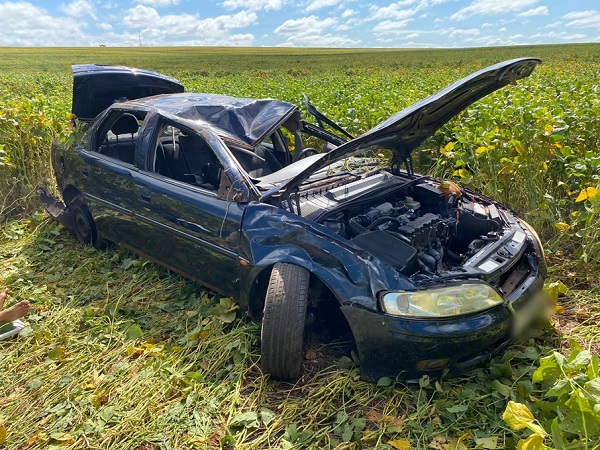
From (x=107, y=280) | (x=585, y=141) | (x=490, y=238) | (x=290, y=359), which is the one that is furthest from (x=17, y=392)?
(x=585, y=141)

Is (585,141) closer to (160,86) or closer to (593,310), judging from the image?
(593,310)

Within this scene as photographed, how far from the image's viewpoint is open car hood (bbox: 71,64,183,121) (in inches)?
184

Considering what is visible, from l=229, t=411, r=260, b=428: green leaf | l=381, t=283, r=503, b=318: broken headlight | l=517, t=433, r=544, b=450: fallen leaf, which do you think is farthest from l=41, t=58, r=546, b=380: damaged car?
l=517, t=433, r=544, b=450: fallen leaf

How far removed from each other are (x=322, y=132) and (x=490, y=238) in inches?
80.3

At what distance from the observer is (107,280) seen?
4051mm

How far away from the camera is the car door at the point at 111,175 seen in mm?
3779

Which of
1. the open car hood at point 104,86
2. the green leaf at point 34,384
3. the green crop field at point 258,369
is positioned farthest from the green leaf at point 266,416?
the open car hood at point 104,86

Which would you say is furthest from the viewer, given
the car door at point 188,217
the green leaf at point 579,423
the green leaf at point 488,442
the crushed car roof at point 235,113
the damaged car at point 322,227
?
the crushed car roof at point 235,113

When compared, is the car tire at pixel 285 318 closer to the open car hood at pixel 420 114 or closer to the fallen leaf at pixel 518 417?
the open car hood at pixel 420 114

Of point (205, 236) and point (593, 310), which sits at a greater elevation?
point (205, 236)

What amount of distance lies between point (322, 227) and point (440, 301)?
0.78 m

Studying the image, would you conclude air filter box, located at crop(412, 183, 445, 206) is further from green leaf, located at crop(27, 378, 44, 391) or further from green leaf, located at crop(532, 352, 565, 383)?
green leaf, located at crop(27, 378, 44, 391)

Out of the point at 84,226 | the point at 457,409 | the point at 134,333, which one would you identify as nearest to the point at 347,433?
the point at 457,409

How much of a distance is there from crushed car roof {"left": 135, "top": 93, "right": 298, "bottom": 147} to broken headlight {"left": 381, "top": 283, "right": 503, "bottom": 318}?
1.62 metres
